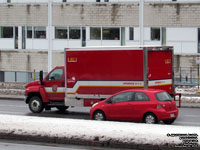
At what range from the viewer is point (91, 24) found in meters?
43.1

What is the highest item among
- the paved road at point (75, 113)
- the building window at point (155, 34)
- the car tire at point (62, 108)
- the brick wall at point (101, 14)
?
the brick wall at point (101, 14)

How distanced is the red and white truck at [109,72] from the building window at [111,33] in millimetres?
17387

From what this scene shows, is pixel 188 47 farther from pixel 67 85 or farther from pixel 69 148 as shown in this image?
pixel 69 148

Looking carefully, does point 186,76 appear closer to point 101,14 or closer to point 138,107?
point 101,14

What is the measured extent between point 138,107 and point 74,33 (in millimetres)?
23400

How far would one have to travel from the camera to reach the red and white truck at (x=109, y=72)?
23.5 m

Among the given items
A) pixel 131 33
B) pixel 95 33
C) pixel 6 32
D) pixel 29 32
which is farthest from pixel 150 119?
pixel 6 32

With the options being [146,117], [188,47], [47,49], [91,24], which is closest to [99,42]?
Result: [91,24]

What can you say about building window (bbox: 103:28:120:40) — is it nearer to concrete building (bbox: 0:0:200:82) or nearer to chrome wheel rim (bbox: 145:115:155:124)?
concrete building (bbox: 0:0:200:82)

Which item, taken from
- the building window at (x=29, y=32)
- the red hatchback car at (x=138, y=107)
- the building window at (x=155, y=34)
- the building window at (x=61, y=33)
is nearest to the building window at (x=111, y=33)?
the building window at (x=155, y=34)

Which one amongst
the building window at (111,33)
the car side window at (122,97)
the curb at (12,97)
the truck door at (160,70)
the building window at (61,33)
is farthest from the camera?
the building window at (61,33)

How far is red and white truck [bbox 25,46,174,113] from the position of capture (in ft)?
77.1

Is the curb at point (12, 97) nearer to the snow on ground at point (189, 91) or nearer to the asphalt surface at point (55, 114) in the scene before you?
the asphalt surface at point (55, 114)

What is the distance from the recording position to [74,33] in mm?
44000
